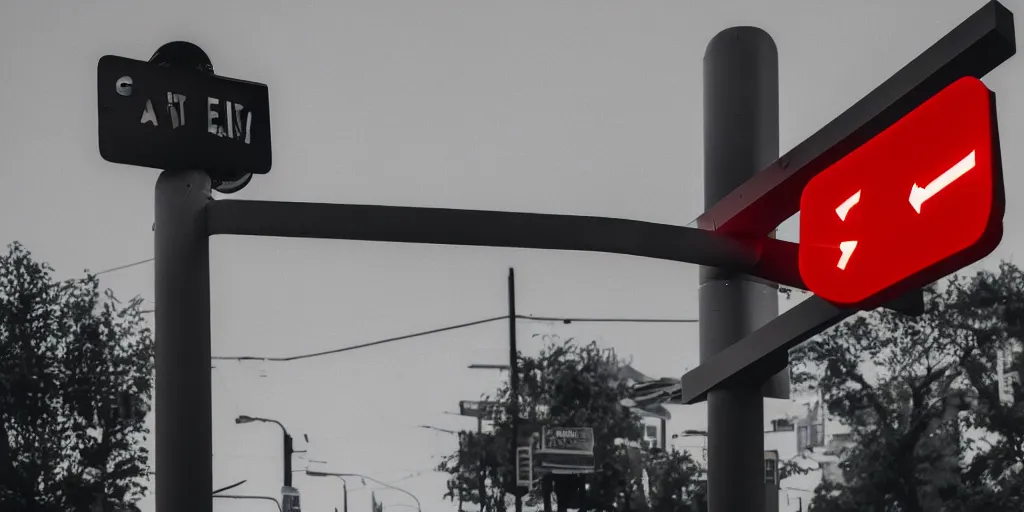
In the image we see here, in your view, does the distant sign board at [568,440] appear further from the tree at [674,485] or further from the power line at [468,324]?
the power line at [468,324]

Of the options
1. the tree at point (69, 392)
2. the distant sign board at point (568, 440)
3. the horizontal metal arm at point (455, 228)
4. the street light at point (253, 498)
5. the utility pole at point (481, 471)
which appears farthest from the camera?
the street light at point (253, 498)

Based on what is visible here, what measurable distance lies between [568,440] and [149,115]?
80.4ft

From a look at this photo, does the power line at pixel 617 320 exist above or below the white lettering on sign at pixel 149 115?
above

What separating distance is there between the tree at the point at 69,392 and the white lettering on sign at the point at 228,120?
76.9 ft

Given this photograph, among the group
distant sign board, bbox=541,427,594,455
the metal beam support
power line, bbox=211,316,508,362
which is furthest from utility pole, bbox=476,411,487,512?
the metal beam support

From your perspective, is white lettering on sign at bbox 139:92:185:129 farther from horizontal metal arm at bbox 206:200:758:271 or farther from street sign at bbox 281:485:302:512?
street sign at bbox 281:485:302:512

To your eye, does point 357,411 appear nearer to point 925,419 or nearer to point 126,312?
point 126,312

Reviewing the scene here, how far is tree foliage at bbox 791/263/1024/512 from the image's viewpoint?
2212 cm

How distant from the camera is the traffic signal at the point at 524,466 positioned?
81.6ft

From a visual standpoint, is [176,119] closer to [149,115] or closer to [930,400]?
[149,115]

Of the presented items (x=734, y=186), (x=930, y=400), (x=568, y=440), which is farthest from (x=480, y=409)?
(x=734, y=186)

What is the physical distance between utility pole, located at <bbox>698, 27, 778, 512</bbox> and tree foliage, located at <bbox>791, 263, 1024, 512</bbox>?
2070 cm

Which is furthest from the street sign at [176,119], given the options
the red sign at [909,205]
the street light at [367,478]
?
the street light at [367,478]

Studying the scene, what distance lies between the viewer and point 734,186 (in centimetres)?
320
